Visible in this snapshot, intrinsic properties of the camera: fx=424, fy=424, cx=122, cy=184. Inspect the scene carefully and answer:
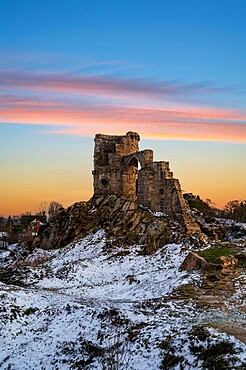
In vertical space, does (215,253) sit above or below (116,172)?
below

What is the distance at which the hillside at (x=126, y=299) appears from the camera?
11.7 meters

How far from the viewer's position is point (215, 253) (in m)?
21.8

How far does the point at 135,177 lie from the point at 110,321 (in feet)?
71.6

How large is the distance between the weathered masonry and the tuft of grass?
4.88 metres

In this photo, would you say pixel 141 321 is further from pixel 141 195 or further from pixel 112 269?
pixel 141 195

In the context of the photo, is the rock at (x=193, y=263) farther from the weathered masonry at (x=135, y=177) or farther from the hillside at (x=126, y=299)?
the weathered masonry at (x=135, y=177)

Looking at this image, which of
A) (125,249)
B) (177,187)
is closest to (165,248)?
(125,249)

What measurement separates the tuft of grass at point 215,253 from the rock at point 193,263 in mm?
516

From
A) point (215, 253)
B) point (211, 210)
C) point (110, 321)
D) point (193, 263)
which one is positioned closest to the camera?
point (110, 321)

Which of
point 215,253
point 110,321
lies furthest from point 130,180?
point 110,321

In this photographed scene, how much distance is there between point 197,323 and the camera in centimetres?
1295

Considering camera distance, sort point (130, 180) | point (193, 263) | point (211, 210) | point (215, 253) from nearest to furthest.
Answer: point (193, 263)
point (215, 253)
point (130, 180)
point (211, 210)

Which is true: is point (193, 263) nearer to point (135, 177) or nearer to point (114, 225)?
point (114, 225)

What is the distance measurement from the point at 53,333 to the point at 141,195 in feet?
58.7
